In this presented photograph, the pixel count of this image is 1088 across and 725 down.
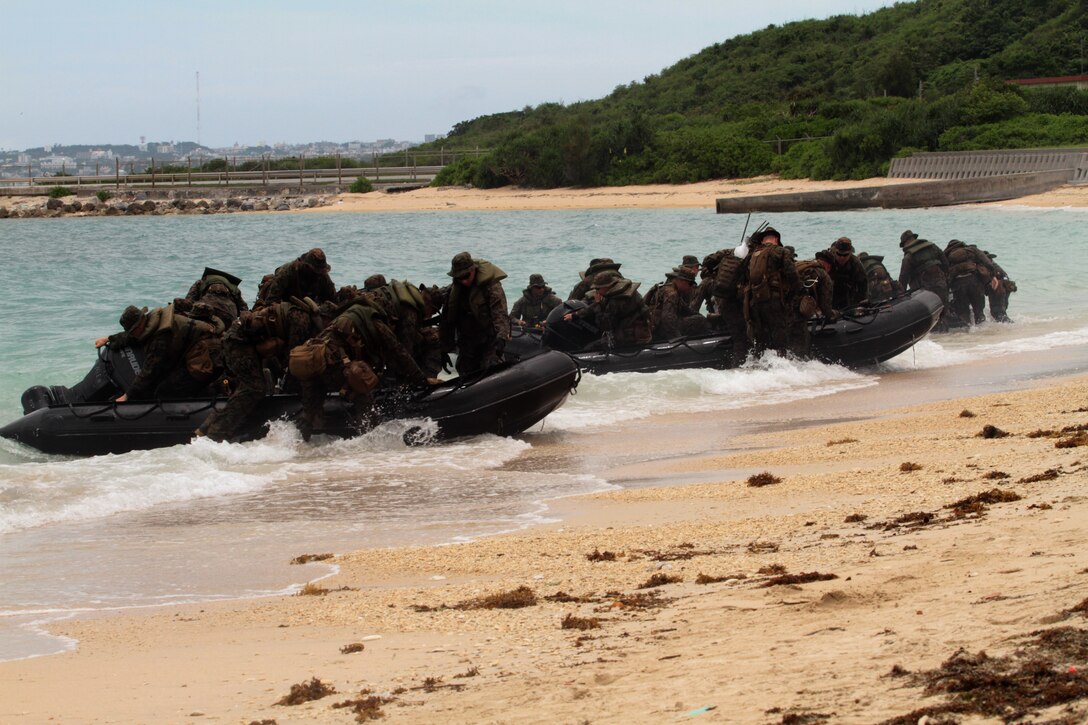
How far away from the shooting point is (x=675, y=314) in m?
15.1

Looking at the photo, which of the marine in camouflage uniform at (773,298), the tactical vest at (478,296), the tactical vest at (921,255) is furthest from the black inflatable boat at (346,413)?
the tactical vest at (921,255)

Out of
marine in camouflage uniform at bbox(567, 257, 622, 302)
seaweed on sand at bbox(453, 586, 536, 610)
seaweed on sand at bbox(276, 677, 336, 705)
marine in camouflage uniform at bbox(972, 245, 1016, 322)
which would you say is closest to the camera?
seaweed on sand at bbox(276, 677, 336, 705)

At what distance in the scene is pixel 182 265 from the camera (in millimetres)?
35875

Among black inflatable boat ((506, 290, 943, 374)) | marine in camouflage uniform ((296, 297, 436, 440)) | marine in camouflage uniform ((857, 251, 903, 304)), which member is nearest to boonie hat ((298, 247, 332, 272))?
marine in camouflage uniform ((296, 297, 436, 440))

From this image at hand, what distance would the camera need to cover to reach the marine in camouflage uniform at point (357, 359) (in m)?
10.5

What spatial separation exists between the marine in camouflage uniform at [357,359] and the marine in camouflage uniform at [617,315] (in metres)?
3.58

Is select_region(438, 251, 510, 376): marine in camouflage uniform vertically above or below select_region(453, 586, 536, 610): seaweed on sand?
above

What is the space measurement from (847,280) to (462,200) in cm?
3988

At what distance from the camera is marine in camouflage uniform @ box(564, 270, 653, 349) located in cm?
1430

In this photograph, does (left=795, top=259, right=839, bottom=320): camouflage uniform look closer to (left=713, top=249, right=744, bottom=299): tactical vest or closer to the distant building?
(left=713, top=249, right=744, bottom=299): tactical vest

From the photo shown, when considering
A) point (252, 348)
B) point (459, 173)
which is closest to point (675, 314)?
point (252, 348)

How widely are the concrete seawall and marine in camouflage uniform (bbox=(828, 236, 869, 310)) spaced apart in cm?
2712

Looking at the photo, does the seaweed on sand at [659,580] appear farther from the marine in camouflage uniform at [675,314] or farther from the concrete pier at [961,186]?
the concrete pier at [961,186]

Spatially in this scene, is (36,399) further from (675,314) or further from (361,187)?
(361,187)
